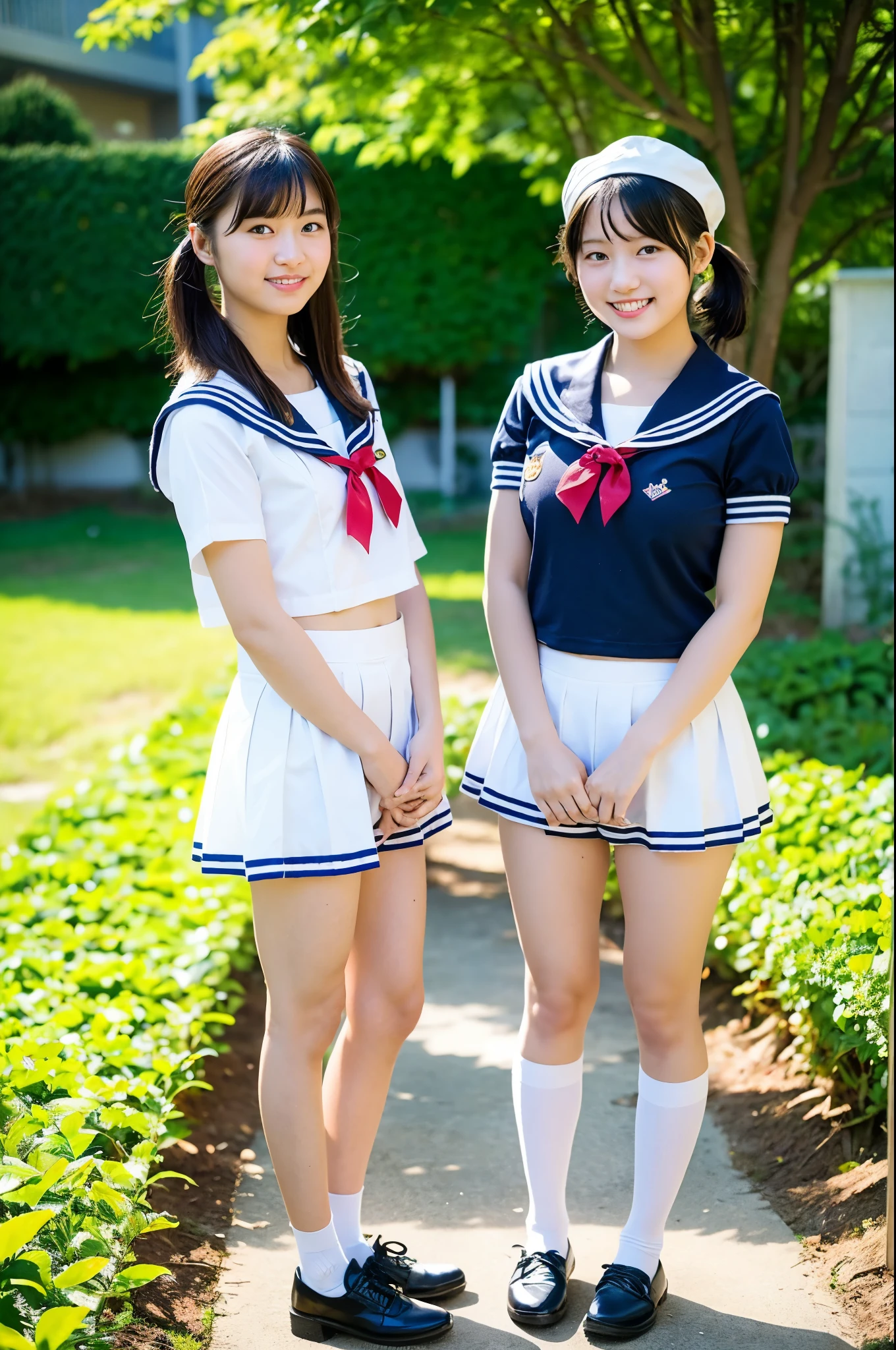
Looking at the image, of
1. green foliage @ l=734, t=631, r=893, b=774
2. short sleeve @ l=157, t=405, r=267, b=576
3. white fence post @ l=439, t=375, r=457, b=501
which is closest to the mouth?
short sleeve @ l=157, t=405, r=267, b=576

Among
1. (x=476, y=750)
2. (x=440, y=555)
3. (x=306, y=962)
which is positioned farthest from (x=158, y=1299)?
(x=440, y=555)

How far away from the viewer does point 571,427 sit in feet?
6.61

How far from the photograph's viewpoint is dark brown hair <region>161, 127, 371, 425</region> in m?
Answer: 1.84

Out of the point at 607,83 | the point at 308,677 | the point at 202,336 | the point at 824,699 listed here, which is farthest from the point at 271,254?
the point at 824,699

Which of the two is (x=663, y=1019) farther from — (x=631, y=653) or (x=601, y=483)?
(x=601, y=483)

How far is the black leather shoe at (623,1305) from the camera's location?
79.9 inches

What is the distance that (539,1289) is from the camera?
6.85 ft

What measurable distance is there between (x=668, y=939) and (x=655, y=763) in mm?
277

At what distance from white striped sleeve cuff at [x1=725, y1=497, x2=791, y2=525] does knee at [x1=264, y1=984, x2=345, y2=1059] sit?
3.14 ft

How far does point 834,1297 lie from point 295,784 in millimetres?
1288

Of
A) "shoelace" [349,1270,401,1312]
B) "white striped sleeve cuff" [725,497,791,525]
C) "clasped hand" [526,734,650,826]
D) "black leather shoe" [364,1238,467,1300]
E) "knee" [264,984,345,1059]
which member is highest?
"white striped sleeve cuff" [725,497,791,525]

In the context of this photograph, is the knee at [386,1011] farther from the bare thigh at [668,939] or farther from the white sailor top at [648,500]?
the white sailor top at [648,500]

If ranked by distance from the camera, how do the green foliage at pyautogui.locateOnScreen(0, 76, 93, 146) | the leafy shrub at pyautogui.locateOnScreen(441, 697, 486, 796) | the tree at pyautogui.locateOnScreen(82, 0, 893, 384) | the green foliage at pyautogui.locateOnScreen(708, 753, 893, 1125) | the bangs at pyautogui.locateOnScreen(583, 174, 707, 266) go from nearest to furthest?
the bangs at pyautogui.locateOnScreen(583, 174, 707, 266)
the green foliage at pyautogui.locateOnScreen(708, 753, 893, 1125)
the tree at pyautogui.locateOnScreen(82, 0, 893, 384)
the leafy shrub at pyautogui.locateOnScreen(441, 697, 486, 796)
the green foliage at pyautogui.locateOnScreen(0, 76, 93, 146)

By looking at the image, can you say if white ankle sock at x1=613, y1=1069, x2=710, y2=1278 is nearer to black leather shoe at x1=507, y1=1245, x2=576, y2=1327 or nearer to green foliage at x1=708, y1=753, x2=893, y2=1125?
black leather shoe at x1=507, y1=1245, x2=576, y2=1327
